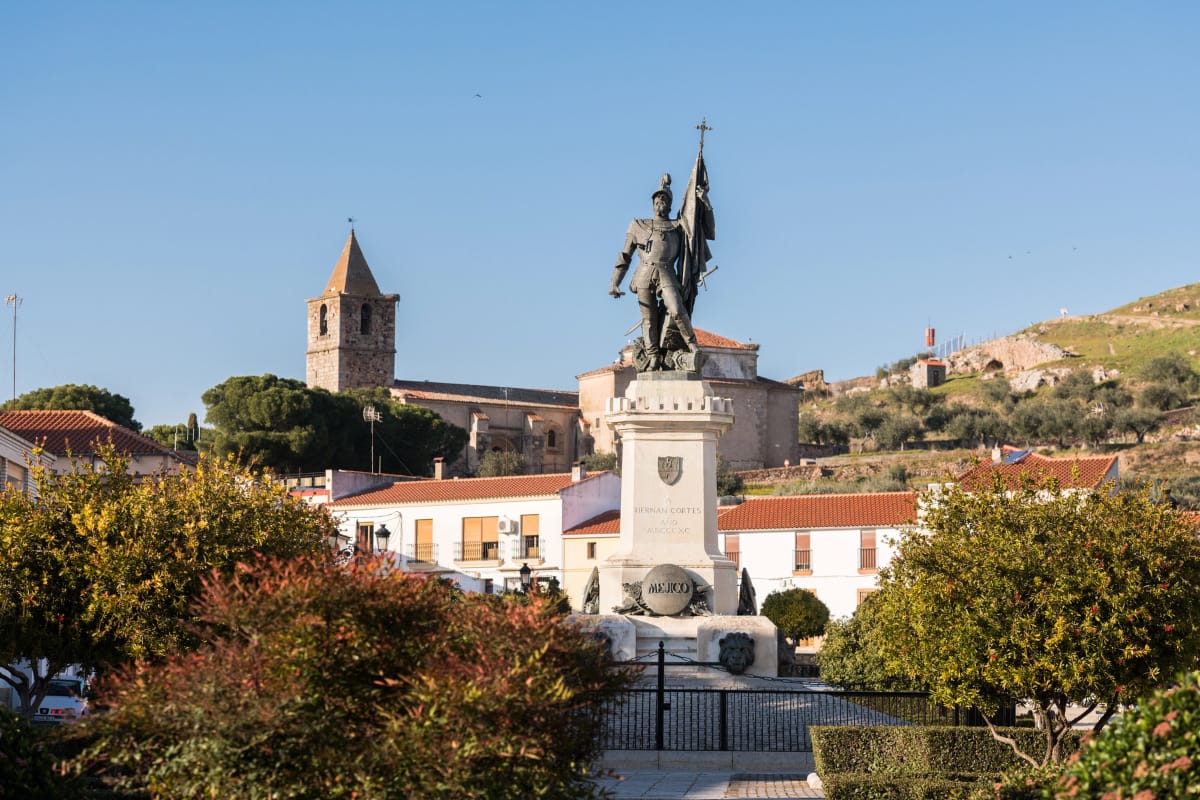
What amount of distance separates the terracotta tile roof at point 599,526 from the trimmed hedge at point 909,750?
4248cm

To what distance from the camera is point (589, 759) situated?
→ 34.1 feet

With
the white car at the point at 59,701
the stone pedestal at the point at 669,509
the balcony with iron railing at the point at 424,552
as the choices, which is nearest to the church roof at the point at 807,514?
the balcony with iron railing at the point at 424,552

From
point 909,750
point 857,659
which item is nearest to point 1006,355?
point 857,659

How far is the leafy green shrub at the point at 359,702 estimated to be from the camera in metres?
9.38

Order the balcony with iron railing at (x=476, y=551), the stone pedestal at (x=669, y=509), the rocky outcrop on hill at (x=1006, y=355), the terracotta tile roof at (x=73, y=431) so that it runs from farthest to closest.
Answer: the rocky outcrop on hill at (x=1006, y=355) → the balcony with iron railing at (x=476, y=551) → the terracotta tile roof at (x=73, y=431) → the stone pedestal at (x=669, y=509)

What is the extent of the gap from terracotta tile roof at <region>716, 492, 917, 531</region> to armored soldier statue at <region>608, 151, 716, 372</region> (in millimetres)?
32872

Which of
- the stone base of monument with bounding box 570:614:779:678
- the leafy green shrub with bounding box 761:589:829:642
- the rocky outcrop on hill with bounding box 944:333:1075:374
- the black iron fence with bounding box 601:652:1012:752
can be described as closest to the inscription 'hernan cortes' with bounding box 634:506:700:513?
the stone base of monument with bounding box 570:614:779:678

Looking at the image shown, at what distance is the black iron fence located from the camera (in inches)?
697

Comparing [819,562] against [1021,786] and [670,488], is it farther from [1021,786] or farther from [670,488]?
[1021,786]

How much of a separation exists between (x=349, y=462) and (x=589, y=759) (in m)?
80.6

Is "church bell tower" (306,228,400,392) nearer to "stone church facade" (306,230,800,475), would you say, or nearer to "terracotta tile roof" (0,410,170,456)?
"stone church facade" (306,230,800,475)

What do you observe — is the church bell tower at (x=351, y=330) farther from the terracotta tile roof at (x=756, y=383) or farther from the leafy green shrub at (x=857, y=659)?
the leafy green shrub at (x=857, y=659)

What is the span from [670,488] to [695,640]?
2.00m

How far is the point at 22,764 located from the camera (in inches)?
391
